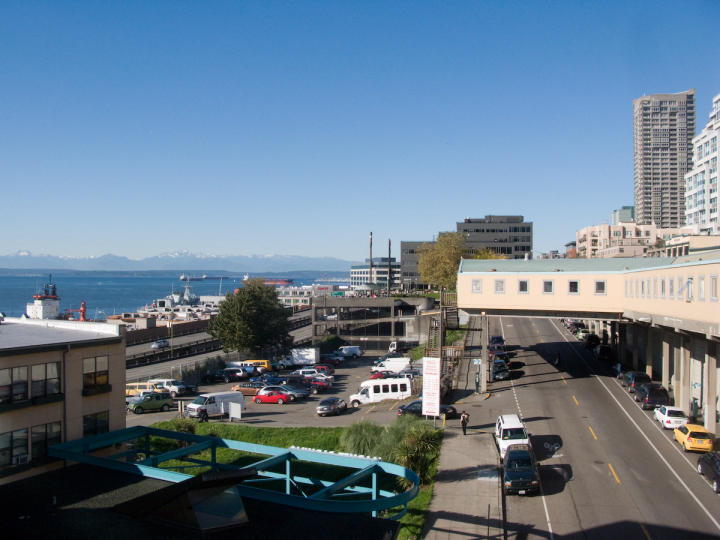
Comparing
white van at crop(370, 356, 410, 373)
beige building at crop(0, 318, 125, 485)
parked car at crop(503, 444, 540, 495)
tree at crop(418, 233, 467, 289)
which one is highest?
tree at crop(418, 233, 467, 289)

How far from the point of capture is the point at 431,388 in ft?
93.9

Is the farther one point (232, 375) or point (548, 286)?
point (232, 375)

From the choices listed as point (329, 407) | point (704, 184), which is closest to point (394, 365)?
point (329, 407)

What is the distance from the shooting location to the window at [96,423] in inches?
792

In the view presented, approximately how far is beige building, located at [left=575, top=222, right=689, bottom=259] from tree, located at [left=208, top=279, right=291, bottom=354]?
64231 mm

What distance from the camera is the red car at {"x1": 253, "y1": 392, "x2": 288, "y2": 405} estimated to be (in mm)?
39938

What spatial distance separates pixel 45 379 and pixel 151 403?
64.6 ft

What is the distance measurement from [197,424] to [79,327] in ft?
41.9

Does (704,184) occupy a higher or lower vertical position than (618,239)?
higher

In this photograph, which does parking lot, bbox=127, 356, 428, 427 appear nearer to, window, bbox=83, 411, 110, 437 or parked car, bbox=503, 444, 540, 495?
parked car, bbox=503, 444, 540, 495

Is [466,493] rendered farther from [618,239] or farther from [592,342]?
[618,239]

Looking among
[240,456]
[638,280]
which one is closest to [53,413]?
[240,456]

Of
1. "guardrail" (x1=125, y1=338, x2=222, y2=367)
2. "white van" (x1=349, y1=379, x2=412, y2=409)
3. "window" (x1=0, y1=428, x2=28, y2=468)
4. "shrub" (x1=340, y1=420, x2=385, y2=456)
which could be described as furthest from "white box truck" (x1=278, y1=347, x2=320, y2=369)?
"window" (x1=0, y1=428, x2=28, y2=468)

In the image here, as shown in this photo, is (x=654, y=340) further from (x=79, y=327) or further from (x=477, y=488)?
(x=79, y=327)
